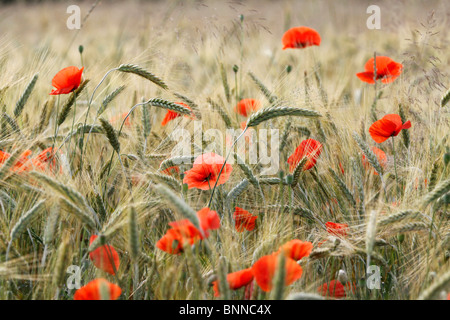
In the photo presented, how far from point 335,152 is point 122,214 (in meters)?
0.69

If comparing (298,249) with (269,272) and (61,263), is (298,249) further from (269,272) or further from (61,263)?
(61,263)

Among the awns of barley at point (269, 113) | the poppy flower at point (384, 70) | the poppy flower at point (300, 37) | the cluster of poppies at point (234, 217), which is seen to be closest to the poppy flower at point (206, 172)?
the cluster of poppies at point (234, 217)

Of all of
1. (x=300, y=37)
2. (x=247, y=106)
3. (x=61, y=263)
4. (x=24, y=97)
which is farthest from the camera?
(x=300, y=37)

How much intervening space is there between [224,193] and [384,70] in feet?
2.66

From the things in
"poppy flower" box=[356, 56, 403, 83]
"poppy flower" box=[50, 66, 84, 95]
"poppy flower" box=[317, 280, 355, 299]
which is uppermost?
"poppy flower" box=[356, 56, 403, 83]

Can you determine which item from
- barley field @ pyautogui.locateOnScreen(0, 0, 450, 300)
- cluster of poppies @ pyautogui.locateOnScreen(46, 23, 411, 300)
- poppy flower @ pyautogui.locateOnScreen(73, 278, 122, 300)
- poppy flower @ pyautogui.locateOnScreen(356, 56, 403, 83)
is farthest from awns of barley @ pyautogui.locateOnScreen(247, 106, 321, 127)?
poppy flower @ pyautogui.locateOnScreen(356, 56, 403, 83)

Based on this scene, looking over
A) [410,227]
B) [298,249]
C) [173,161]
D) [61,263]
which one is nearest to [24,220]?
[61,263]

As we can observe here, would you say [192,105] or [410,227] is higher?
[192,105]

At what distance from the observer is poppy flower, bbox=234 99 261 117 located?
1.63m

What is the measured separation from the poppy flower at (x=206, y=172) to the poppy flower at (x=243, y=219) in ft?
0.31

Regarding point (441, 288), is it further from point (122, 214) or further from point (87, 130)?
point (87, 130)

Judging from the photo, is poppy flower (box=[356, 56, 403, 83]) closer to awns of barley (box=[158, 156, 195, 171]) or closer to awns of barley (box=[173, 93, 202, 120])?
awns of barley (box=[173, 93, 202, 120])

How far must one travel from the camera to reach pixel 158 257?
1114 mm

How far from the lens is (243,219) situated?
4.14ft
